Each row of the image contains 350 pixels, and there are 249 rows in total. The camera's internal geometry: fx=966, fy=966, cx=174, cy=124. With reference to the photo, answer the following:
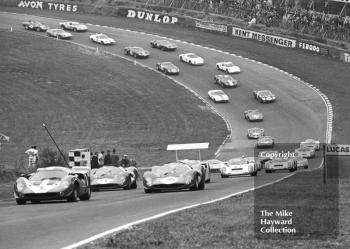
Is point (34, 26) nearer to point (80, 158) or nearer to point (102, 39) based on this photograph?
point (102, 39)

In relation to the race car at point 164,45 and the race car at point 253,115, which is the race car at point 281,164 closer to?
the race car at point 253,115

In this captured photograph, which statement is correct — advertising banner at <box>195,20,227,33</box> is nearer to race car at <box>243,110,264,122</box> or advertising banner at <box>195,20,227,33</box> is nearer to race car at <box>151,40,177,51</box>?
race car at <box>151,40,177,51</box>

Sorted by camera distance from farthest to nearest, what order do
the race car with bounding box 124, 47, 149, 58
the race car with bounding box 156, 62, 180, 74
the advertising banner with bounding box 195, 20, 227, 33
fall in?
the advertising banner with bounding box 195, 20, 227, 33
the race car with bounding box 124, 47, 149, 58
the race car with bounding box 156, 62, 180, 74

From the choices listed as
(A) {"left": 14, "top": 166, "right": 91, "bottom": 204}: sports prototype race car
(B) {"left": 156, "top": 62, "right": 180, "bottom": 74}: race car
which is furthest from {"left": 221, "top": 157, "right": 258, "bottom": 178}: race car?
(B) {"left": 156, "top": 62, "right": 180, "bottom": 74}: race car

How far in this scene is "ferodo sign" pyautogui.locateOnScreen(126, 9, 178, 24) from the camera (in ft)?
360

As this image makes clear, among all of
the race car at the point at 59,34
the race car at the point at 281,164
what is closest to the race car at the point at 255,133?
the race car at the point at 281,164

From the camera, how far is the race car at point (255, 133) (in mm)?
76562

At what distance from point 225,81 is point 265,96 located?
20.1 feet

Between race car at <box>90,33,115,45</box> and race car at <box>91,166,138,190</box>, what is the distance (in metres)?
69.1

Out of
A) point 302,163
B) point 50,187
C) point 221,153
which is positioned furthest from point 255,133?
point 50,187

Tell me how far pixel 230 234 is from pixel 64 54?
8577 centimetres

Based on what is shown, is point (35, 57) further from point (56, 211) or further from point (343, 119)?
point (56, 211)

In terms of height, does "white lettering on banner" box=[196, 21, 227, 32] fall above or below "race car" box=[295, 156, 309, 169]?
above

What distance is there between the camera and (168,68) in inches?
3757
